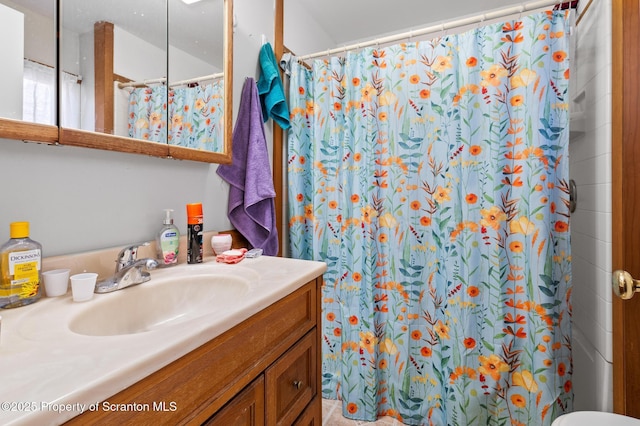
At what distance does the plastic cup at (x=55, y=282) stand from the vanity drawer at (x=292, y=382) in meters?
0.54

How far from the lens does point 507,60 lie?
1289 mm

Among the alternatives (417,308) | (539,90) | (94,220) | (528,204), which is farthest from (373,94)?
(94,220)

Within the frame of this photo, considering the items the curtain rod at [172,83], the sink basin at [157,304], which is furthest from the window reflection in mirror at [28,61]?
the sink basin at [157,304]

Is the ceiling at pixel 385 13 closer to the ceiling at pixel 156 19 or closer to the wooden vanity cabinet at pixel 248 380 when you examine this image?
the ceiling at pixel 156 19

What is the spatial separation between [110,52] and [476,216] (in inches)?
59.3

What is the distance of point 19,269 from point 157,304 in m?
0.31

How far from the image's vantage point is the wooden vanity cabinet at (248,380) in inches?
18.1

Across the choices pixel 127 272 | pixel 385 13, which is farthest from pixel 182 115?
A: pixel 385 13

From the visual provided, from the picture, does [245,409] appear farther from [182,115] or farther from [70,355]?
[182,115]

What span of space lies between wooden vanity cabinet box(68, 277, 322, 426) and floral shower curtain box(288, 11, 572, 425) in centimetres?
61

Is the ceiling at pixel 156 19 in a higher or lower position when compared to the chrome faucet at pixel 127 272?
higher

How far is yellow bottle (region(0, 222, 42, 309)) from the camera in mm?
638

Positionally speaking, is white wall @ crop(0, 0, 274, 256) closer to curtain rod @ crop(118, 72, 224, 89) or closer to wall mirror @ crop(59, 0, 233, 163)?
wall mirror @ crop(59, 0, 233, 163)

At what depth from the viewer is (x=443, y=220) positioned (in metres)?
1.42
